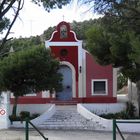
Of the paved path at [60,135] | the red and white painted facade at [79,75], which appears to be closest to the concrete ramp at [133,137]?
the paved path at [60,135]

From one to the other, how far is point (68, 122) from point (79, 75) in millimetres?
7936

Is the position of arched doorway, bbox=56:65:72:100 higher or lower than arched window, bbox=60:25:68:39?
lower

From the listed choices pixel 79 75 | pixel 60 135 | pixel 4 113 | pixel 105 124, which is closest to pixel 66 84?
pixel 79 75

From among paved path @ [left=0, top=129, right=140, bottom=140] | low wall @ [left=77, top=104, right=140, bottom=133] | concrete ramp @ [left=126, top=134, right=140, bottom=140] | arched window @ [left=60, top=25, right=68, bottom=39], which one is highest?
arched window @ [left=60, top=25, right=68, bottom=39]

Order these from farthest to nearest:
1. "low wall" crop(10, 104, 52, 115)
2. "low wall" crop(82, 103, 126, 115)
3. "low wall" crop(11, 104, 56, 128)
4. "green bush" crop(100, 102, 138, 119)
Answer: "low wall" crop(82, 103, 126, 115), "low wall" crop(10, 104, 52, 115), "green bush" crop(100, 102, 138, 119), "low wall" crop(11, 104, 56, 128)

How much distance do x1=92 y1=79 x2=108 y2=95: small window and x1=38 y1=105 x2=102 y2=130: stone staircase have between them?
438 cm

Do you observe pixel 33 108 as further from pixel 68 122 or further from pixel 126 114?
pixel 126 114

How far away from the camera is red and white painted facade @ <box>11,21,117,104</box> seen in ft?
133

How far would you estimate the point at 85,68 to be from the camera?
1617 inches

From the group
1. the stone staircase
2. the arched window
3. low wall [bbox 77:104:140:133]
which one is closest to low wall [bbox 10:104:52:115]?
the stone staircase

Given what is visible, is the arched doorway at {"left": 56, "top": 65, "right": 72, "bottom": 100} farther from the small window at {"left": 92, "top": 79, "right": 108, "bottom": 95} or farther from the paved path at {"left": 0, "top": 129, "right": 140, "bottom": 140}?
the paved path at {"left": 0, "top": 129, "right": 140, "bottom": 140}

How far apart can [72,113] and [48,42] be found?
7067 mm

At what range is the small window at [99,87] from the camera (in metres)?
40.8

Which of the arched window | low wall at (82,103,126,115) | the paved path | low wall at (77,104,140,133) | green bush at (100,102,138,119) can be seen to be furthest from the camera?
the arched window
